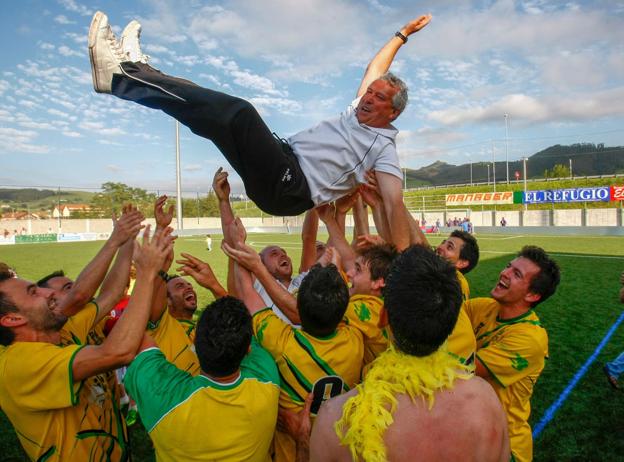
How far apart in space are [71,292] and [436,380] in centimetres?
246

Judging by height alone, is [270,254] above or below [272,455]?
above

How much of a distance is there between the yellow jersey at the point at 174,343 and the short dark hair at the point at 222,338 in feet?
3.34

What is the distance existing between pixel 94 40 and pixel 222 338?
231 cm

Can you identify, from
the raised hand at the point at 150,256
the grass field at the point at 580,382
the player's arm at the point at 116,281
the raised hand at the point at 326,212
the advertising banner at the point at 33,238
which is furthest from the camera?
the advertising banner at the point at 33,238

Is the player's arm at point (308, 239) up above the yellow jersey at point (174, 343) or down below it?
above

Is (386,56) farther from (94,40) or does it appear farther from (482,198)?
(482,198)

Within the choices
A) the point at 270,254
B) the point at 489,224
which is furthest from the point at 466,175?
the point at 270,254

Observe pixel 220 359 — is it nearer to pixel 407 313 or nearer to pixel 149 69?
pixel 407 313

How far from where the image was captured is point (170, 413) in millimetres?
1943

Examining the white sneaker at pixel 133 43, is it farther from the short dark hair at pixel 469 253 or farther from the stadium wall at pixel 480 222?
Answer: the stadium wall at pixel 480 222

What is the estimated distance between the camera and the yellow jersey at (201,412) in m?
1.94

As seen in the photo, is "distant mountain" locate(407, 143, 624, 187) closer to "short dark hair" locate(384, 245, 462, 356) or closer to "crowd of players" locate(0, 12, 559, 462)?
"crowd of players" locate(0, 12, 559, 462)

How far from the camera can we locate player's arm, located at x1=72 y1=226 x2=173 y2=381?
6.92 feet

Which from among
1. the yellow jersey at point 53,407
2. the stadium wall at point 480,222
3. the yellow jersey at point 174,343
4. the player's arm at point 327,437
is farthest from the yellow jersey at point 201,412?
the stadium wall at point 480,222
